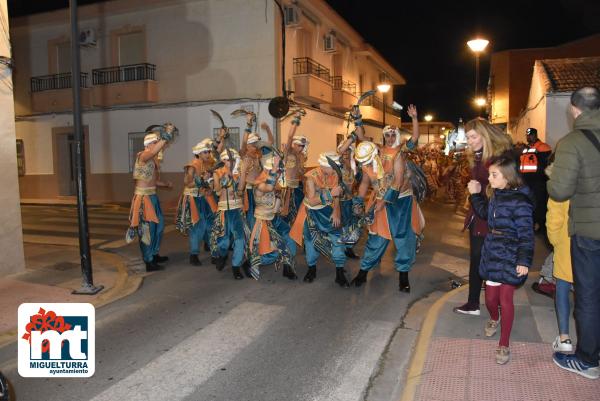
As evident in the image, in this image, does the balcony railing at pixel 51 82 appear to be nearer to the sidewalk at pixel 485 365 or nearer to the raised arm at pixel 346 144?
the raised arm at pixel 346 144

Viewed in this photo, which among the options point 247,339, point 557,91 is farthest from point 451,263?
point 557,91

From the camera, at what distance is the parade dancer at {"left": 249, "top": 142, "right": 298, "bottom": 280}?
6589mm

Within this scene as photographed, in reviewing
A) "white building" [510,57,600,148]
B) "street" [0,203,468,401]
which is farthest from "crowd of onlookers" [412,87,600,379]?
"white building" [510,57,600,148]

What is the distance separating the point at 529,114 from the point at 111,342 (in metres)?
13.6

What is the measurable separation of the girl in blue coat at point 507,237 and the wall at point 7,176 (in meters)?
6.28

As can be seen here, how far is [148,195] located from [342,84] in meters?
18.3

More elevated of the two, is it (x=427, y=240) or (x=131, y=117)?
(x=131, y=117)

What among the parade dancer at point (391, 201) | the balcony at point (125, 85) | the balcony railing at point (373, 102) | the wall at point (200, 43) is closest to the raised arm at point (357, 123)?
the parade dancer at point (391, 201)

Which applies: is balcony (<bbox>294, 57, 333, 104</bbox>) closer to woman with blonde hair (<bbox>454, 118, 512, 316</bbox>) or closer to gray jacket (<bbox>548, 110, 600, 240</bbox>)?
woman with blonde hair (<bbox>454, 118, 512, 316</bbox>)

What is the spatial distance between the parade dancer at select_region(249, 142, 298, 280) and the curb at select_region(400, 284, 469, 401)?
214cm

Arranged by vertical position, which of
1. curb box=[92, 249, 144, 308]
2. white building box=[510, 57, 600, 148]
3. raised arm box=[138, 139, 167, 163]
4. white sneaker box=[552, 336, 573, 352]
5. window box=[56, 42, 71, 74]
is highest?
window box=[56, 42, 71, 74]

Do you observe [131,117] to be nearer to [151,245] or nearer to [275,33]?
[275,33]

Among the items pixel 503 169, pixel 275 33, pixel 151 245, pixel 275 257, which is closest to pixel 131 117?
pixel 275 33

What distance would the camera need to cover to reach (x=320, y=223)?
21.4ft
